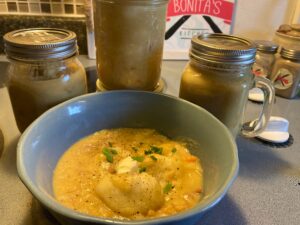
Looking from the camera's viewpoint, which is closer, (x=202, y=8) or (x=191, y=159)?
(x=191, y=159)

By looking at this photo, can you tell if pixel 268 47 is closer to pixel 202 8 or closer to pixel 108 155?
pixel 202 8

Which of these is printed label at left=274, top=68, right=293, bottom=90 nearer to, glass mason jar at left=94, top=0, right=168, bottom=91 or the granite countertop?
the granite countertop

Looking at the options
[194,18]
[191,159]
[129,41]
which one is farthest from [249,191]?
[194,18]

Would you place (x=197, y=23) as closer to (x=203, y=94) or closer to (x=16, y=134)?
(x=203, y=94)

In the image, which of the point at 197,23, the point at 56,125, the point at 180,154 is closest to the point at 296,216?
the point at 180,154

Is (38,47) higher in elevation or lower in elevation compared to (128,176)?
higher

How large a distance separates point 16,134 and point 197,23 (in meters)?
0.68

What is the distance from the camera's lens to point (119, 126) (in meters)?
0.62

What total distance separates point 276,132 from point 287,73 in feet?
0.74

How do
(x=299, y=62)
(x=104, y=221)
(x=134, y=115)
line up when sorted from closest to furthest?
1. (x=104, y=221)
2. (x=134, y=115)
3. (x=299, y=62)

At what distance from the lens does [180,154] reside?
549 mm

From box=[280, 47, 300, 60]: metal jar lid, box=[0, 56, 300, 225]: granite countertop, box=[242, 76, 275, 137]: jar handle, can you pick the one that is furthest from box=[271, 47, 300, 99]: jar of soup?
box=[242, 76, 275, 137]: jar handle

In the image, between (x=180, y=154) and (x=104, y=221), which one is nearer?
(x=104, y=221)

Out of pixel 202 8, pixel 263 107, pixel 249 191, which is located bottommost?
pixel 249 191
